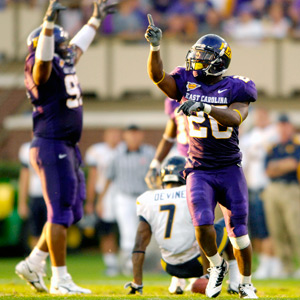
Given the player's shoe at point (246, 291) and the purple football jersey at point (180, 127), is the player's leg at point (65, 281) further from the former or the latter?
the player's shoe at point (246, 291)

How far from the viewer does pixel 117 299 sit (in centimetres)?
554

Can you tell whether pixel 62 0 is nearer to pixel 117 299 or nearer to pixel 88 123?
pixel 88 123

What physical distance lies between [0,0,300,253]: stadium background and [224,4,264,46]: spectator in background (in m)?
0.07

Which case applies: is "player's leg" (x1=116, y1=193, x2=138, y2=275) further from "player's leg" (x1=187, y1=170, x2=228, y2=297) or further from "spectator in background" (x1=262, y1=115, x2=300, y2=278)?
"player's leg" (x1=187, y1=170, x2=228, y2=297)

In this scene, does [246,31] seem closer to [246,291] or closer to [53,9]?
[53,9]

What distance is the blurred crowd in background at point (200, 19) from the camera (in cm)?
1481

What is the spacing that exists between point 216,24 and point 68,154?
8856mm

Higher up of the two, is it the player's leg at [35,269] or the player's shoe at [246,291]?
the player's shoe at [246,291]

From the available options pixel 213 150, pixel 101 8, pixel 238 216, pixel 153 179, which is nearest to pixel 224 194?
pixel 238 216

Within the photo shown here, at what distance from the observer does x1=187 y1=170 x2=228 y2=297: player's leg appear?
5668 mm

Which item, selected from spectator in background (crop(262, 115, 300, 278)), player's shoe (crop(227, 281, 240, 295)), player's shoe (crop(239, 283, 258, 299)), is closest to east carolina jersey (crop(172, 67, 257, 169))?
player's shoe (crop(239, 283, 258, 299))

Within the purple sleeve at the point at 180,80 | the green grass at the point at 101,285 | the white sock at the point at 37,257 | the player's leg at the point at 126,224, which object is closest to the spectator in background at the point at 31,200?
the green grass at the point at 101,285

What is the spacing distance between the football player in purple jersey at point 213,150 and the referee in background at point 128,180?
5.09 metres

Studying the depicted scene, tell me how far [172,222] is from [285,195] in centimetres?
475
